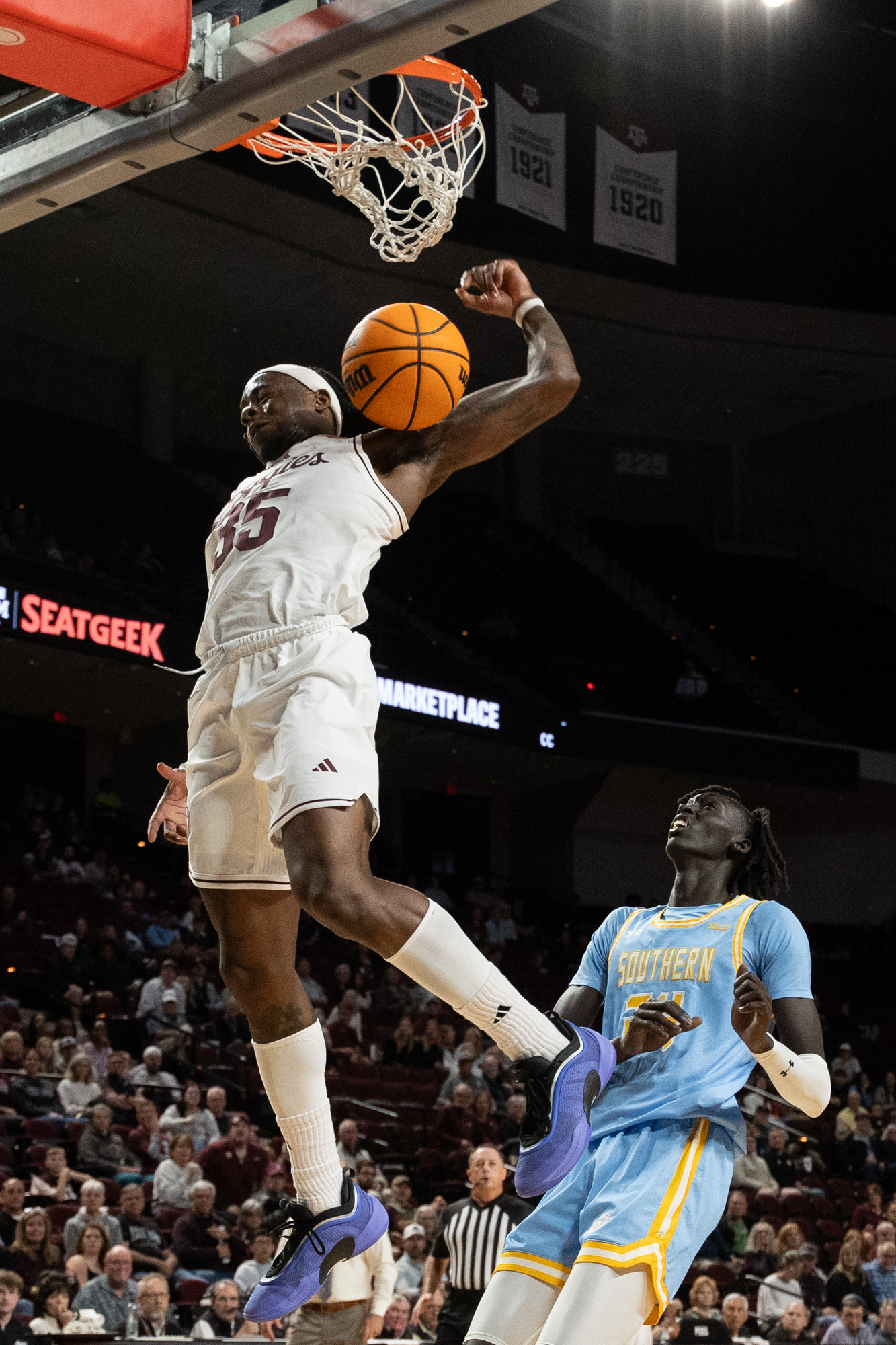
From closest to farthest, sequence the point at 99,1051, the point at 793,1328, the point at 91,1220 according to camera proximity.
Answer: the point at 91,1220 → the point at 793,1328 → the point at 99,1051

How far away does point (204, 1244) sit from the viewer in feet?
33.2

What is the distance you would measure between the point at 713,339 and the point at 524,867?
912cm

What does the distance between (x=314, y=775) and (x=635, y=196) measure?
2071cm

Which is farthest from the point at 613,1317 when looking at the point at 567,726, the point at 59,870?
the point at 567,726

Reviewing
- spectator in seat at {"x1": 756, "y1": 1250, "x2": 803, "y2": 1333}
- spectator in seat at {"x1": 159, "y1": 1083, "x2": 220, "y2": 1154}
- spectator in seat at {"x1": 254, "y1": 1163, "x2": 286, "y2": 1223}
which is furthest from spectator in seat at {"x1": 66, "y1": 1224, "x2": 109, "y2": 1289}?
spectator in seat at {"x1": 756, "y1": 1250, "x2": 803, "y2": 1333}

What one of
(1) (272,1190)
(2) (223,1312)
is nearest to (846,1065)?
(1) (272,1190)

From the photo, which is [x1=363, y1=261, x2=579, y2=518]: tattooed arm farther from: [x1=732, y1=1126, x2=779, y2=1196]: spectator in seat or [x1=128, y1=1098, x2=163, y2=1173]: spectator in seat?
[x1=732, y1=1126, x2=779, y2=1196]: spectator in seat

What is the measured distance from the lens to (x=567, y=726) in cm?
2280

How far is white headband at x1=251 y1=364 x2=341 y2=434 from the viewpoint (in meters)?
4.11

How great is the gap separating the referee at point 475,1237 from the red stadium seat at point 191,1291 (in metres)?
1.78

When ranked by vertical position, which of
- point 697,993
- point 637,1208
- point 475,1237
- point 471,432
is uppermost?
point 471,432

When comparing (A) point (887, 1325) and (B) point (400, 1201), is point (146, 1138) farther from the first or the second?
(A) point (887, 1325)

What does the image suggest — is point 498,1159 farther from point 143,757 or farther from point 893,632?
point 893,632

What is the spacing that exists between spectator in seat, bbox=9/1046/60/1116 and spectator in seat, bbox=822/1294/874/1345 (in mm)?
5612
